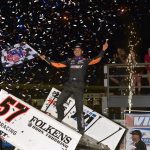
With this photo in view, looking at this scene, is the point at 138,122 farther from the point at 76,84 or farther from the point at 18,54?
the point at 18,54

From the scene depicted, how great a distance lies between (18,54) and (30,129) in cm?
423

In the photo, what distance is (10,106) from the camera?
334 inches

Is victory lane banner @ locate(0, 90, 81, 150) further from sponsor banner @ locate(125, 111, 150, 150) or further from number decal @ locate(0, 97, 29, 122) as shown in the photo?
sponsor banner @ locate(125, 111, 150, 150)

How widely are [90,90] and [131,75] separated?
Answer: 6081 millimetres

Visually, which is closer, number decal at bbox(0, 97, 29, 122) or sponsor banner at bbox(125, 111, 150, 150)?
number decal at bbox(0, 97, 29, 122)

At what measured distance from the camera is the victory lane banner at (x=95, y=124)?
9945 mm

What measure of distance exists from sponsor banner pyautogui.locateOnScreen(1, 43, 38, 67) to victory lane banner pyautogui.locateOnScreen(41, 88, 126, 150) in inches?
82.0

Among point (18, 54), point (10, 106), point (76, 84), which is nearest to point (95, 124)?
point (76, 84)

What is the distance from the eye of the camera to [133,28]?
69.1ft

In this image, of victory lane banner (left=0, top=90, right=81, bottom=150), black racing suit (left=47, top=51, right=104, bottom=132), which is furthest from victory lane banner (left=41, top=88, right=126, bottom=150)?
victory lane banner (left=0, top=90, right=81, bottom=150)

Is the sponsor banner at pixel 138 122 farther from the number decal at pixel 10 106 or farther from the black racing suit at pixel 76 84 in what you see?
the number decal at pixel 10 106

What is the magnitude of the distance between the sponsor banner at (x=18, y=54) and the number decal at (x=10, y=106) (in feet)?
11.6

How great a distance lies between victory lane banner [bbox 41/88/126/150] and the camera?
32.6 feet

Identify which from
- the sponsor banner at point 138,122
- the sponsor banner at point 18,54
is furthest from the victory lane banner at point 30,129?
the sponsor banner at point 138,122
